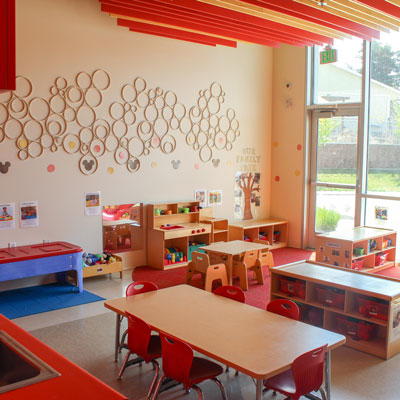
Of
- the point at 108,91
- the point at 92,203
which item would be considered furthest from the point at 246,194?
the point at 108,91

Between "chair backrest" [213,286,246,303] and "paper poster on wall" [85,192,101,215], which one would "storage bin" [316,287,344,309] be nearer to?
"chair backrest" [213,286,246,303]

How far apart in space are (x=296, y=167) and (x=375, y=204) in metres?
1.76

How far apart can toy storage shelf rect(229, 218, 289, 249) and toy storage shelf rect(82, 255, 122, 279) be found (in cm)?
266

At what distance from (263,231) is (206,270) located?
3.59 m

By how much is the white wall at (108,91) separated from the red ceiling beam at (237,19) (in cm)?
141

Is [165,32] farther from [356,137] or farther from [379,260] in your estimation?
[379,260]

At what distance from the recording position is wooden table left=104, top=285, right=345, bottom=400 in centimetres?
339

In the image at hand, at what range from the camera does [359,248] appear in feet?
26.4

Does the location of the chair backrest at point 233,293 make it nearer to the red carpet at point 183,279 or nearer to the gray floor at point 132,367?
the gray floor at point 132,367

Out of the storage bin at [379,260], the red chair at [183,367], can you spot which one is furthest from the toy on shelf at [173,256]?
the red chair at [183,367]

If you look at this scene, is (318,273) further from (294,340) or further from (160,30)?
→ (160,30)

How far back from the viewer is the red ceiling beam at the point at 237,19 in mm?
5996

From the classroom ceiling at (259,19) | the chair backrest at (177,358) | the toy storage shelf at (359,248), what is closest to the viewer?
the chair backrest at (177,358)

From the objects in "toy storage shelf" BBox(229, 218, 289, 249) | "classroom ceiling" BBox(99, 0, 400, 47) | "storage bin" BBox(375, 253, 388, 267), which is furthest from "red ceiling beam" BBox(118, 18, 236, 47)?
"storage bin" BBox(375, 253, 388, 267)
